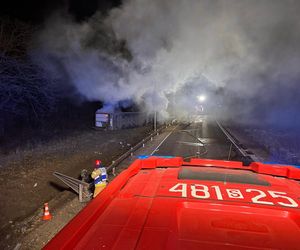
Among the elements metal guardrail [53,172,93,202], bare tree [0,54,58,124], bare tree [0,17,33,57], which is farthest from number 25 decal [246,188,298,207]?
bare tree [0,17,33,57]

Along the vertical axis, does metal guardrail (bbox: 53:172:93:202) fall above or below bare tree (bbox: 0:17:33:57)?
below

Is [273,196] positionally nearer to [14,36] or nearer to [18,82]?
[18,82]

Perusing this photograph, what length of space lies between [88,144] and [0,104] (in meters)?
5.69

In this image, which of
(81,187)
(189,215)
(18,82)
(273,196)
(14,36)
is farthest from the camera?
(18,82)

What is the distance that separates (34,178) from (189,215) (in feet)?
Answer: 30.8

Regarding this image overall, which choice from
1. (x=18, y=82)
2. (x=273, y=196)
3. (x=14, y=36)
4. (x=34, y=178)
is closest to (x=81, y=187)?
(x=34, y=178)

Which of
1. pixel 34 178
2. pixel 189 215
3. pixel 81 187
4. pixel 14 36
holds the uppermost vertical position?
pixel 14 36

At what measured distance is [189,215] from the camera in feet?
6.56

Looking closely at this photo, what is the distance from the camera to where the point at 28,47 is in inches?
688

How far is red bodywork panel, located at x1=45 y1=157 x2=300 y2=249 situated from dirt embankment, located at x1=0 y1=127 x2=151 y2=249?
466 centimetres

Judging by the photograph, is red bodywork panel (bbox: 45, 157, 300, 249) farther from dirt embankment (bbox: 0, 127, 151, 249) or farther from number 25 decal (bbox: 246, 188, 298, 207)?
dirt embankment (bbox: 0, 127, 151, 249)

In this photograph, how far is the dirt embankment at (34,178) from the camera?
704cm

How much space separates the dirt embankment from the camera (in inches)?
277

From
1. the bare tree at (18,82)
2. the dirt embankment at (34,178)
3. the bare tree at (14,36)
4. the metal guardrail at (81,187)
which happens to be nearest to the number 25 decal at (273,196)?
the dirt embankment at (34,178)
